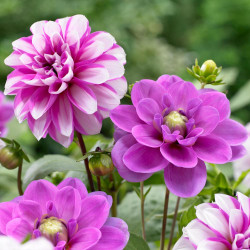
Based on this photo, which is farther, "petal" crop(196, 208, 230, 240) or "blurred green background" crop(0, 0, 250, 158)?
"blurred green background" crop(0, 0, 250, 158)

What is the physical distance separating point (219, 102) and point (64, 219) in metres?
0.10

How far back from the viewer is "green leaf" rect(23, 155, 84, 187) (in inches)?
11.2

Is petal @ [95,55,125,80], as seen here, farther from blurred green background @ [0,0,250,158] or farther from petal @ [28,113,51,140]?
blurred green background @ [0,0,250,158]

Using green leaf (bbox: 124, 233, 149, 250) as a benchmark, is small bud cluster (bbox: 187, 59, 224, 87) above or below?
above

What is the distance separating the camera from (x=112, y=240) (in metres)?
0.20

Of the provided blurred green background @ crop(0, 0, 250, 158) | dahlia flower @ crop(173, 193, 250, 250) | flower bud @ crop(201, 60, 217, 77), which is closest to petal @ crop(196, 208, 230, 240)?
dahlia flower @ crop(173, 193, 250, 250)

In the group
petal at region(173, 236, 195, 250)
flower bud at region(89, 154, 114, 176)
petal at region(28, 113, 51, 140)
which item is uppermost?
petal at region(28, 113, 51, 140)

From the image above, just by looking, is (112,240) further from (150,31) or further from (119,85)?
(150,31)

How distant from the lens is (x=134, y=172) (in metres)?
0.22

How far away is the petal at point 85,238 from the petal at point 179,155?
0.05m

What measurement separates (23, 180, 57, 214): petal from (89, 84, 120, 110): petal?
0.05 metres

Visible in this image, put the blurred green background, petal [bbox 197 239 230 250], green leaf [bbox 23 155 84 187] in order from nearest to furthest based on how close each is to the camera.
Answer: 1. petal [bbox 197 239 230 250]
2. green leaf [bbox 23 155 84 187]
3. the blurred green background

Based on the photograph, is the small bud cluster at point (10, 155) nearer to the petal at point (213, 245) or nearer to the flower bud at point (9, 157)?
the flower bud at point (9, 157)

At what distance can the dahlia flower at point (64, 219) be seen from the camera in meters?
0.20
